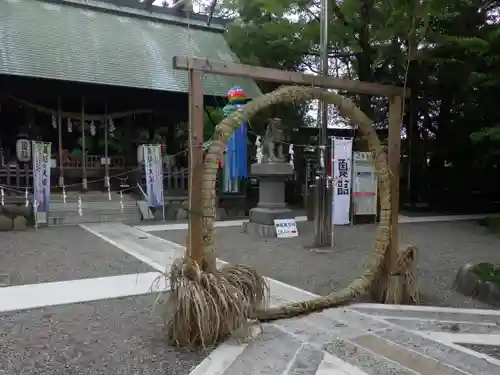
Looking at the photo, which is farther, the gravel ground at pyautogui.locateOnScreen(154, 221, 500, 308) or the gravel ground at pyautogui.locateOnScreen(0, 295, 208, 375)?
the gravel ground at pyautogui.locateOnScreen(154, 221, 500, 308)

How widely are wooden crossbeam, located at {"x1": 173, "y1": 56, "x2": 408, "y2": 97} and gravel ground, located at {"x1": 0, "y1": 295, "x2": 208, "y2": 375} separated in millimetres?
2287

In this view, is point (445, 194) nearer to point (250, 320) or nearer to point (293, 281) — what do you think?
point (293, 281)

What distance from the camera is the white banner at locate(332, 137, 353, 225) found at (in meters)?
10.6

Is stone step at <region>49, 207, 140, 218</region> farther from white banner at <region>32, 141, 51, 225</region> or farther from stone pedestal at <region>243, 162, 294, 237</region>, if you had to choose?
stone pedestal at <region>243, 162, 294, 237</region>

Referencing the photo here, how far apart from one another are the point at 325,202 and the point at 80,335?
18.3ft

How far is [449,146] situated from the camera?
17.5 m

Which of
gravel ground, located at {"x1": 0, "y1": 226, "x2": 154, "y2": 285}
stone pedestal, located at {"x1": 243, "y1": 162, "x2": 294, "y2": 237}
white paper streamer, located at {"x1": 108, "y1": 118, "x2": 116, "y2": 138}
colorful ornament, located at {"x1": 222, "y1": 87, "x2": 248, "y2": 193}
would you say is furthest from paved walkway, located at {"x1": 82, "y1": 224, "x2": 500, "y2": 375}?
white paper streamer, located at {"x1": 108, "y1": 118, "x2": 116, "y2": 138}

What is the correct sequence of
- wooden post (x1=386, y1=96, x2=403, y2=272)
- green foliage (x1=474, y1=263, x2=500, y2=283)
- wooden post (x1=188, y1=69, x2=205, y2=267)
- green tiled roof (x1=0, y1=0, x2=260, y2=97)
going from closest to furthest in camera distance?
1. wooden post (x1=188, y1=69, x2=205, y2=267)
2. wooden post (x1=386, y1=96, x2=403, y2=272)
3. green foliage (x1=474, y1=263, x2=500, y2=283)
4. green tiled roof (x1=0, y1=0, x2=260, y2=97)

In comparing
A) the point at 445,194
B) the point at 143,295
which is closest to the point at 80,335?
the point at 143,295

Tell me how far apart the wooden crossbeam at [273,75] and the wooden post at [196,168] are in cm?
10

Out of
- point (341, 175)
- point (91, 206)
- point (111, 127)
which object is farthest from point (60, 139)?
point (341, 175)

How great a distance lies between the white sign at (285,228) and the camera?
1002cm

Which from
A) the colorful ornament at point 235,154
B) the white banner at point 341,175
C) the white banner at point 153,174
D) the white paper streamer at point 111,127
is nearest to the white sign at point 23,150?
the white paper streamer at point 111,127

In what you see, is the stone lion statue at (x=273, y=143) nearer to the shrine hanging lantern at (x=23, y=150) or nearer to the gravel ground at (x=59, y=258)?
the gravel ground at (x=59, y=258)
